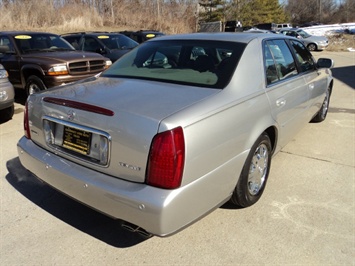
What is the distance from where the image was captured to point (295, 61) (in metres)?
4.18

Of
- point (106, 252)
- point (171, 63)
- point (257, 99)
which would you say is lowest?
point (106, 252)

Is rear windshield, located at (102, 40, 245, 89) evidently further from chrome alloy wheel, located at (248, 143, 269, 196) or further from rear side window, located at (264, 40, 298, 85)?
chrome alloy wheel, located at (248, 143, 269, 196)

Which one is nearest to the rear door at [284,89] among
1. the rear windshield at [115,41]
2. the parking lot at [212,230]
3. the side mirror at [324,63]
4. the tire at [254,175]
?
the tire at [254,175]

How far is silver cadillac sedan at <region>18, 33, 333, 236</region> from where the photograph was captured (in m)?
2.21

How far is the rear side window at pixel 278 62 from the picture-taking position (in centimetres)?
341

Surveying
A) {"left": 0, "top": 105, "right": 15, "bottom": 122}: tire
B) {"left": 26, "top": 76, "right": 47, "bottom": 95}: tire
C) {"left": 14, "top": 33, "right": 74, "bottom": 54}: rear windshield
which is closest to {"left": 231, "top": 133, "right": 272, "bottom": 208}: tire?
{"left": 0, "top": 105, "right": 15, "bottom": 122}: tire

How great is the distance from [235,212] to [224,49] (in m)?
1.59

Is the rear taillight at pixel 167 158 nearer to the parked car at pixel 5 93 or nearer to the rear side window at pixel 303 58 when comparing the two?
the rear side window at pixel 303 58

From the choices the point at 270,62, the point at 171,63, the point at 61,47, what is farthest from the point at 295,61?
the point at 61,47

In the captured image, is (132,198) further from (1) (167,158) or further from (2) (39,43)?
(2) (39,43)

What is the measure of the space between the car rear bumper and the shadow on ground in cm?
25

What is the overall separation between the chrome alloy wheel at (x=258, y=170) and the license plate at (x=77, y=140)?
4.89 feet

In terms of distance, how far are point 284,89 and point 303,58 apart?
131 cm

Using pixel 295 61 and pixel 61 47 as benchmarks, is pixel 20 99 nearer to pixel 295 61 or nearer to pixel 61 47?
pixel 61 47
